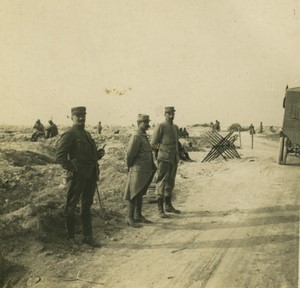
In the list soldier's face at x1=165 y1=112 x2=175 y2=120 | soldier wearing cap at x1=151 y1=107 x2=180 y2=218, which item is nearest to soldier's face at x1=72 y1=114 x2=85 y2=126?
A: soldier wearing cap at x1=151 y1=107 x2=180 y2=218

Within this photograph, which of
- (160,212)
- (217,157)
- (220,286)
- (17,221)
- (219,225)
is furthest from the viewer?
(217,157)

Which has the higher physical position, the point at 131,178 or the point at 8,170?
the point at 131,178

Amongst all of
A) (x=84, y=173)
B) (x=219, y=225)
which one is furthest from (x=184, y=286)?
(x=219, y=225)

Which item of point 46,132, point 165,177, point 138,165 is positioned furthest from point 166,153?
point 46,132

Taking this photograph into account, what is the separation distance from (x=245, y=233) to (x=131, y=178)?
6.52ft

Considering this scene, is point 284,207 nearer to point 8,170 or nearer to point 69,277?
point 69,277

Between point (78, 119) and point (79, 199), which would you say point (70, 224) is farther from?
point (78, 119)

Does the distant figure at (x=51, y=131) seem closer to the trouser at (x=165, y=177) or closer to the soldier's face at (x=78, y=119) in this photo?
the trouser at (x=165, y=177)

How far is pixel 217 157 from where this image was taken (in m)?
16.8

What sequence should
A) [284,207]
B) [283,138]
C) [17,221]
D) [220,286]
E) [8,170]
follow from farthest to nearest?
[283,138]
[8,170]
[284,207]
[17,221]
[220,286]

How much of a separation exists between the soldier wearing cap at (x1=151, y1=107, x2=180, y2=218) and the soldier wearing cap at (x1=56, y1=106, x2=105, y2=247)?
1989 mm

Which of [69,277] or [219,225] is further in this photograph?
[219,225]

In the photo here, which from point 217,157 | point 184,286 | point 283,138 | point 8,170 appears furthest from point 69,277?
point 217,157

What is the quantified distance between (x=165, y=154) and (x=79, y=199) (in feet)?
7.58
